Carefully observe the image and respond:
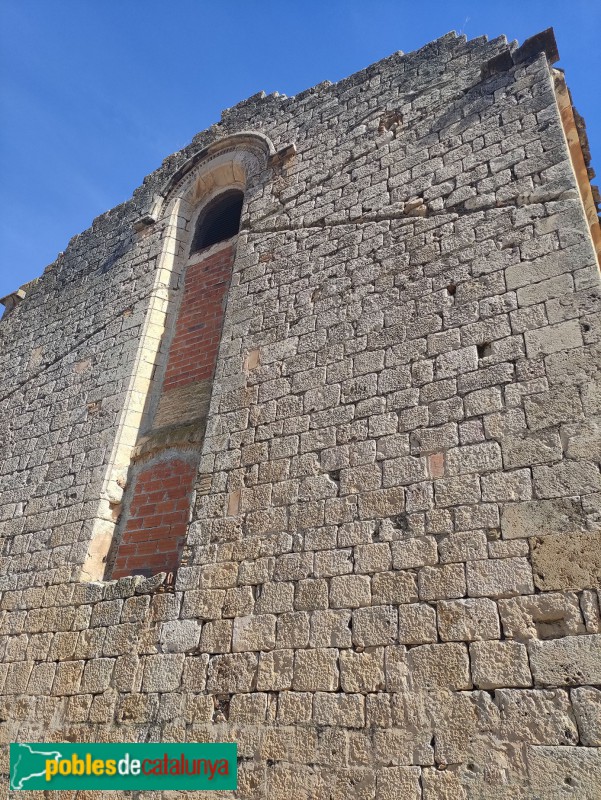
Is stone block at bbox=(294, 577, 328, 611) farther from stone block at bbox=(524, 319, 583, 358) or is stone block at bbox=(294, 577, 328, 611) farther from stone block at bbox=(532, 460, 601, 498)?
stone block at bbox=(524, 319, 583, 358)

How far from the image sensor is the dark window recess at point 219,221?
7.20m

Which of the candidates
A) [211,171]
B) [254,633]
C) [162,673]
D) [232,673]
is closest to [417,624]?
[254,633]

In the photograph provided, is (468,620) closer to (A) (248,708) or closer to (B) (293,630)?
(B) (293,630)

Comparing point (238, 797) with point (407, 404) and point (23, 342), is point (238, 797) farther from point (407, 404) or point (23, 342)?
point (23, 342)

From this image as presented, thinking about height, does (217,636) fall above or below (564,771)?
above

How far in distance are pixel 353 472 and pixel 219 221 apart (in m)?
4.20

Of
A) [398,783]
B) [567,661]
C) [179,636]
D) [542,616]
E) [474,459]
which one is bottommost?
[398,783]

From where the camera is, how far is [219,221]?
7383 millimetres

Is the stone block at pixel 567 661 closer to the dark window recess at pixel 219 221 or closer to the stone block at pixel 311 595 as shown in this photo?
the stone block at pixel 311 595

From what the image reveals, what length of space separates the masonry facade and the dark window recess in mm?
307

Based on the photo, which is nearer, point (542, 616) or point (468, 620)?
point (542, 616)

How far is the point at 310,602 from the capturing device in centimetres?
394

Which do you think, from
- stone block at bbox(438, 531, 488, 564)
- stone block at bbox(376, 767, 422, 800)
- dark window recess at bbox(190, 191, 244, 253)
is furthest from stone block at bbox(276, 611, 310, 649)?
dark window recess at bbox(190, 191, 244, 253)

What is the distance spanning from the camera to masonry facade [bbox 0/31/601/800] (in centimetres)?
331
